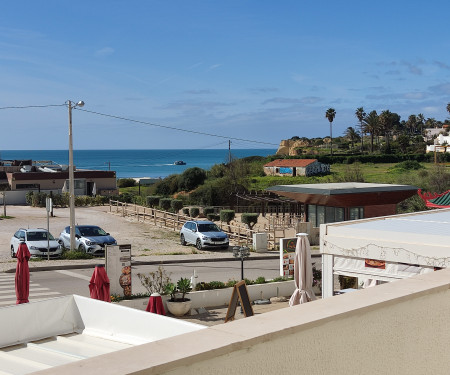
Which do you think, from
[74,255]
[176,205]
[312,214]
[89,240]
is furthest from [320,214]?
[74,255]

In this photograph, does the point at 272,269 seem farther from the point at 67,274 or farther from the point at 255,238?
the point at 67,274

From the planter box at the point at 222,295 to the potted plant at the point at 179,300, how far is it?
24 centimetres

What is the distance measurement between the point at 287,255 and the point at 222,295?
3.31m

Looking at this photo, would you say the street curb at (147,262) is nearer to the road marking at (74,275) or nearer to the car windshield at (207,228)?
the road marking at (74,275)

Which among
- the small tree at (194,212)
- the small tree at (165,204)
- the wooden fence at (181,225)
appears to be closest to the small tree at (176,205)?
the small tree at (165,204)

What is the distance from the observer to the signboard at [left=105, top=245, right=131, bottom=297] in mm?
18125

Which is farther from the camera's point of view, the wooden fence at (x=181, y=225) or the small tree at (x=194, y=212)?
the small tree at (x=194, y=212)

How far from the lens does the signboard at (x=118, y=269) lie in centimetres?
1812

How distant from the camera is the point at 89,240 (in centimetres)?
2862

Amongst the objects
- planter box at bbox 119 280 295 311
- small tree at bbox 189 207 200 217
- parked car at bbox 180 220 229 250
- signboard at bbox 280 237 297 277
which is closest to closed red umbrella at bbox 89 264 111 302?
planter box at bbox 119 280 295 311

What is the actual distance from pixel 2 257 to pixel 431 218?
792 inches

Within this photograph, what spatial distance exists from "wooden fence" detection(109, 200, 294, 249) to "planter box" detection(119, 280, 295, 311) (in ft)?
43.8

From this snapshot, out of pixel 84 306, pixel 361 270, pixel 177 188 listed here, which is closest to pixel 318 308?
pixel 84 306

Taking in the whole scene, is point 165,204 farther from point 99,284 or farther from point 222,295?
point 99,284
